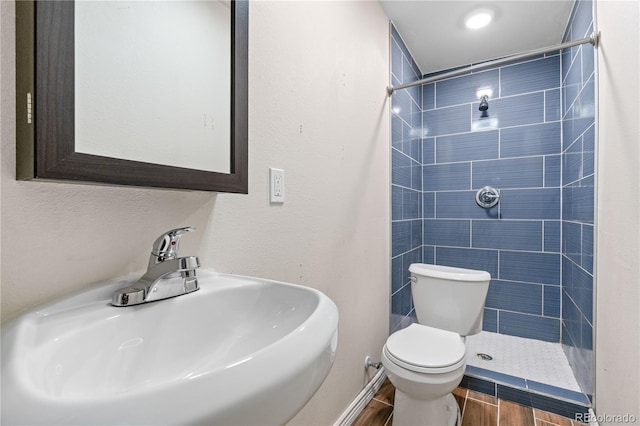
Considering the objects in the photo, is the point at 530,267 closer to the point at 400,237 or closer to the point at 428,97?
the point at 400,237

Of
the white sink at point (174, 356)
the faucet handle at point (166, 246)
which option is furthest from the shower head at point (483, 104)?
the faucet handle at point (166, 246)

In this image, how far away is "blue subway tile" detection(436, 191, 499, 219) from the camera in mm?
2295

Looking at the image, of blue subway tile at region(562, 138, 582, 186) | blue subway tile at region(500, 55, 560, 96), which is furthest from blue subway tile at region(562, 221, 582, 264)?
blue subway tile at region(500, 55, 560, 96)

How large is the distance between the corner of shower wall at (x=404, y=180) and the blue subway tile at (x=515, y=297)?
62cm

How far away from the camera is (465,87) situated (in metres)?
2.35

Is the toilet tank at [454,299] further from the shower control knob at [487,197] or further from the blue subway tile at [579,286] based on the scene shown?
the shower control knob at [487,197]

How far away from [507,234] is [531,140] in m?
0.71

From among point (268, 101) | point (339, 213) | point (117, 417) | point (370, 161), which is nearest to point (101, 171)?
point (117, 417)

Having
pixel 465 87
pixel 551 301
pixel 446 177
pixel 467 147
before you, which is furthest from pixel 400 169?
pixel 551 301

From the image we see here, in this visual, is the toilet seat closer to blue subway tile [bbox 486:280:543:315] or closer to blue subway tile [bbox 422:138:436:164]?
blue subway tile [bbox 486:280:543:315]

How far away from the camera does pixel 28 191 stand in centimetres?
48

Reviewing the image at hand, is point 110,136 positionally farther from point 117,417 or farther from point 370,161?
point 370,161

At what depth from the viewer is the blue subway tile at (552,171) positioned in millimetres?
2072

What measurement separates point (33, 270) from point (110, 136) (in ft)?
0.85
